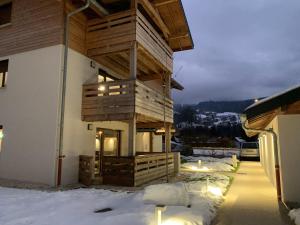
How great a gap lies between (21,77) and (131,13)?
5368 millimetres

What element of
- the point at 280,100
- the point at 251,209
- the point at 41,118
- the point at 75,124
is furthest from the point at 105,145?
the point at 280,100

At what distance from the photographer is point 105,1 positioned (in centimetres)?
1247

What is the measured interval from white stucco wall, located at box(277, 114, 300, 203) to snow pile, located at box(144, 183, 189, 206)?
2980 mm

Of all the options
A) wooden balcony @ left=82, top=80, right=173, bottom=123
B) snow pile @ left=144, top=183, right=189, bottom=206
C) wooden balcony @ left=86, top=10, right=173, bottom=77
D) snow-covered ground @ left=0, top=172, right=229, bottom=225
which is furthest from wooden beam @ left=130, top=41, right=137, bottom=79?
snow pile @ left=144, top=183, right=189, bottom=206

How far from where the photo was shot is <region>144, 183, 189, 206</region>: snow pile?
21.8 feet

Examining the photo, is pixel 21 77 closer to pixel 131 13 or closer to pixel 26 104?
pixel 26 104

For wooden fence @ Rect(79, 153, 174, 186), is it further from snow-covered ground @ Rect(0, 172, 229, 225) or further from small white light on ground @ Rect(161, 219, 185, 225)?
small white light on ground @ Rect(161, 219, 185, 225)

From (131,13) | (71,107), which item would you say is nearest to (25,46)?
(71,107)

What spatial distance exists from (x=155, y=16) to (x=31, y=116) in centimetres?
777

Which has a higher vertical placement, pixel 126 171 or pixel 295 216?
pixel 126 171

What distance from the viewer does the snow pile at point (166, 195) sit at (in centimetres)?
665

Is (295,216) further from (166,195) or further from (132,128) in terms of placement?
(132,128)

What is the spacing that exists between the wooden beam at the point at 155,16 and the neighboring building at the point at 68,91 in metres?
0.11

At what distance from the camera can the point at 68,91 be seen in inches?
426
